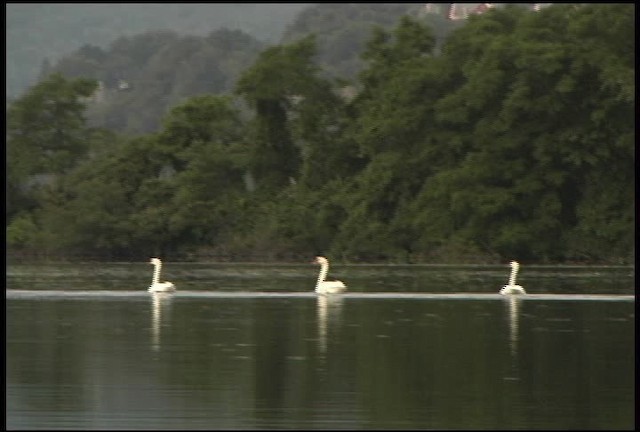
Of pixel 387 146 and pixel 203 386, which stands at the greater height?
pixel 387 146

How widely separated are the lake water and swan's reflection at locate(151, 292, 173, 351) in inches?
1.2

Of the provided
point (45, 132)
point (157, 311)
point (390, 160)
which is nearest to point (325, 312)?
point (157, 311)

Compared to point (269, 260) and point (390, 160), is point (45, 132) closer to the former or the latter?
point (269, 260)

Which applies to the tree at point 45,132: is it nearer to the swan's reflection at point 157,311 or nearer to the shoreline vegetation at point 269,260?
the shoreline vegetation at point 269,260

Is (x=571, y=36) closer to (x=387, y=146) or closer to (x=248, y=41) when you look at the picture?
(x=387, y=146)

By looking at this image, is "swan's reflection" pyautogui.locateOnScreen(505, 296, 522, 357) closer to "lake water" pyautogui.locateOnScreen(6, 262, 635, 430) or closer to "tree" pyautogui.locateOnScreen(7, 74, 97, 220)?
"lake water" pyautogui.locateOnScreen(6, 262, 635, 430)

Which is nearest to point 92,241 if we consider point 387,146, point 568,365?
point 387,146

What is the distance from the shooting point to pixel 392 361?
71.8ft

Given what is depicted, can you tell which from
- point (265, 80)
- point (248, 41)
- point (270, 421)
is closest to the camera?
point (270, 421)

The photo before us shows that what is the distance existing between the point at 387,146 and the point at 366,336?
39.8 m

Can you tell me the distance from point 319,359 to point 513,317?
28.0 ft

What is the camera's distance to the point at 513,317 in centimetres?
3003

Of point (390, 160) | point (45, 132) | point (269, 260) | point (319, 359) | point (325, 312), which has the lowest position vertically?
point (319, 359)

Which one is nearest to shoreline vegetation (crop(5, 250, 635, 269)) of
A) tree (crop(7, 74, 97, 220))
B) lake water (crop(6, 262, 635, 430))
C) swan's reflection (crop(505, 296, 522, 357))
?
tree (crop(7, 74, 97, 220))
